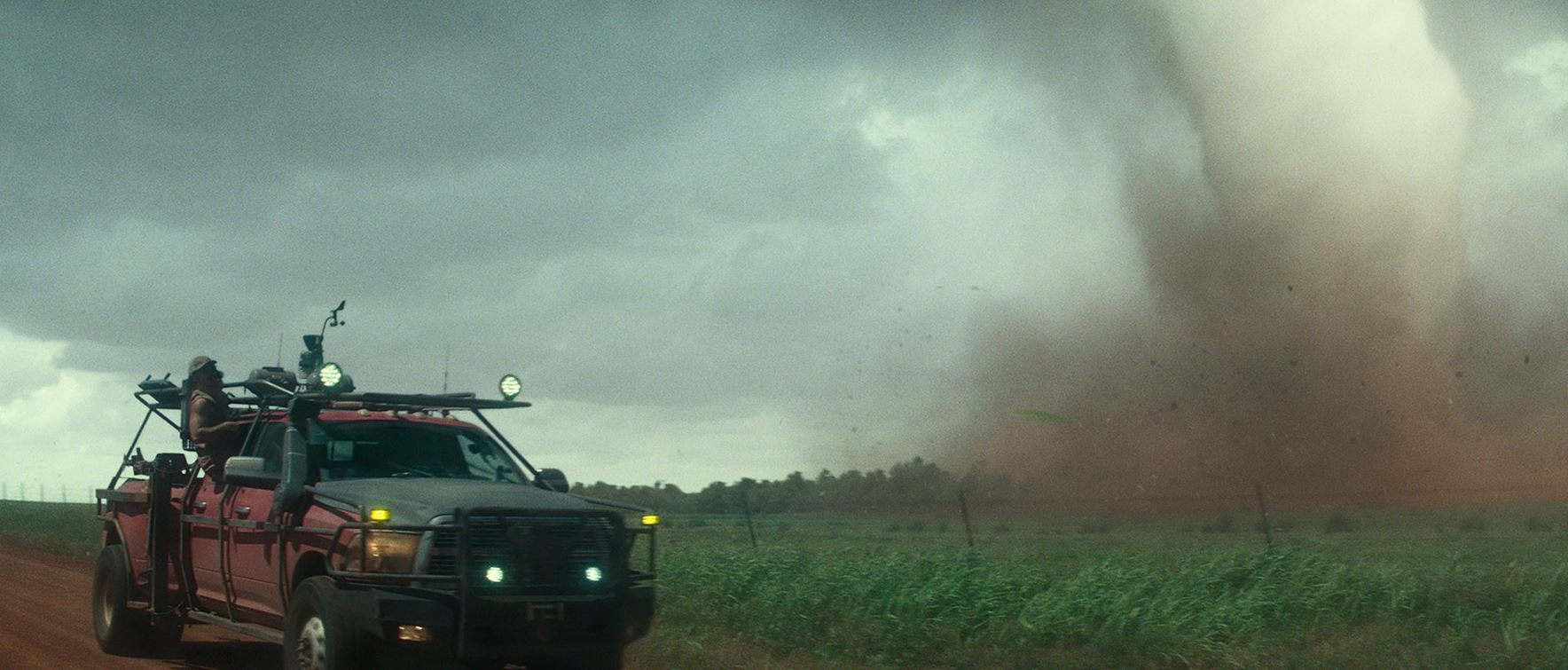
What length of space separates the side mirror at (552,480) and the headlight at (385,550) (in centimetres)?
213

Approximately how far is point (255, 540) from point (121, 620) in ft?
9.47

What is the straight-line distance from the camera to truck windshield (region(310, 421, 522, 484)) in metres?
9.41

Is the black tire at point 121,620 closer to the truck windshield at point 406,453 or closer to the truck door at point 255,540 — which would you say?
the truck door at point 255,540

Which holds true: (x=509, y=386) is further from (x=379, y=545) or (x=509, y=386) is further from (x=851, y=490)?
(x=851, y=490)

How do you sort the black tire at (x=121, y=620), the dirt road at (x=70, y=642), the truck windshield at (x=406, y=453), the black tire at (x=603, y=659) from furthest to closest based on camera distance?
the black tire at (x=121, y=620)
the dirt road at (x=70, y=642)
the truck windshield at (x=406, y=453)
the black tire at (x=603, y=659)

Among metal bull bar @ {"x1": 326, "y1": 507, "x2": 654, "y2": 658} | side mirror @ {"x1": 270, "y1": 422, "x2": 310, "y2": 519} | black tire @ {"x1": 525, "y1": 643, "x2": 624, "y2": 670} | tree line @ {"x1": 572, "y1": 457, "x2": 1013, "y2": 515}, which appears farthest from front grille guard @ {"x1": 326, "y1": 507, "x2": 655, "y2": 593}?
tree line @ {"x1": 572, "y1": 457, "x2": 1013, "y2": 515}

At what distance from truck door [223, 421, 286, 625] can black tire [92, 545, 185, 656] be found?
176cm

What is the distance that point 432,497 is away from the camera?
8289 mm

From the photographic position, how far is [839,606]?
1308 centimetres

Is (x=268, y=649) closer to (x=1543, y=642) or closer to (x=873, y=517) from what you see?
(x=1543, y=642)

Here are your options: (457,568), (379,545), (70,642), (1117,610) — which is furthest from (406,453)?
(1117,610)

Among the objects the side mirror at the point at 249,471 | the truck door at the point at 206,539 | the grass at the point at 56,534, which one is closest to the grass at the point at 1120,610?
the truck door at the point at 206,539

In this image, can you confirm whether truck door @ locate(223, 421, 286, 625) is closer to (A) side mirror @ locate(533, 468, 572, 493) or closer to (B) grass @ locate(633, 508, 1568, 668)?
(A) side mirror @ locate(533, 468, 572, 493)

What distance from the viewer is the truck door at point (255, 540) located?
9117 millimetres
